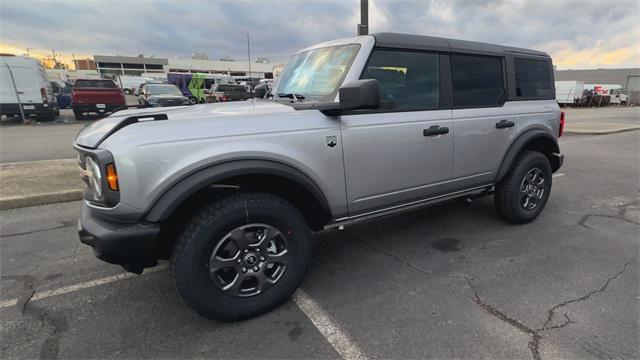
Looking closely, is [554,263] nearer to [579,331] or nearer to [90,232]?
[579,331]

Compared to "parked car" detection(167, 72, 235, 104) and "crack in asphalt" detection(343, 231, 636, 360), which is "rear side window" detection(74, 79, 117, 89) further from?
"crack in asphalt" detection(343, 231, 636, 360)

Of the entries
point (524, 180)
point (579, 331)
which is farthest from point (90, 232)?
point (524, 180)

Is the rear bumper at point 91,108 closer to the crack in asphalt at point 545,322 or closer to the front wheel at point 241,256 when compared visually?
the front wheel at point 241,256

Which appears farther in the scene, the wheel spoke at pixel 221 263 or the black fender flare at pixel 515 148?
the black fender flare at pixel 515 148

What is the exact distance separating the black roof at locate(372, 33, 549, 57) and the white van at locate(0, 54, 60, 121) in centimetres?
1655

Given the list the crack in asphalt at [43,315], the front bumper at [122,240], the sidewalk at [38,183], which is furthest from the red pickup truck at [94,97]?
the front bumper at [122,240]

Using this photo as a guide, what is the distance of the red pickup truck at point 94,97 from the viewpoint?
1513cm

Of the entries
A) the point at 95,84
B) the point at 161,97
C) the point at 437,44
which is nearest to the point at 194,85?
the point at 95,84

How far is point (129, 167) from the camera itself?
80.7 inches

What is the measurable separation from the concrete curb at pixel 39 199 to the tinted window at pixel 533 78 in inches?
229

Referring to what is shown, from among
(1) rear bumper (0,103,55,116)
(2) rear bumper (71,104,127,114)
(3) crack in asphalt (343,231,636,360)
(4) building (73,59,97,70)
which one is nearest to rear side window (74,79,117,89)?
(2) rear bumper (71,104,127,114)

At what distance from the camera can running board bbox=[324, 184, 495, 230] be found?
2883 millimetres

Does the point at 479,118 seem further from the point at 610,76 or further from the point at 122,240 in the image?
the point at 610,76

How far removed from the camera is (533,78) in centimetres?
410
